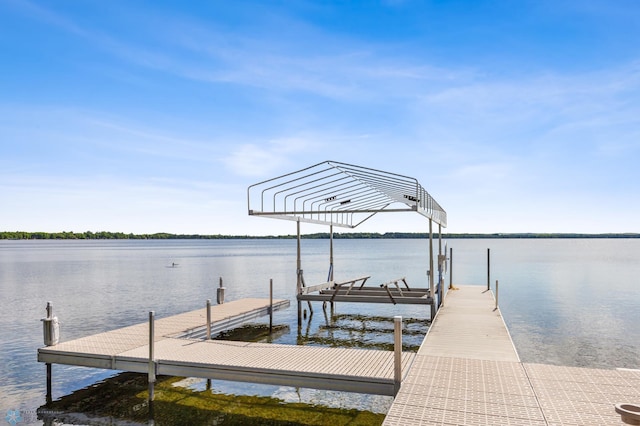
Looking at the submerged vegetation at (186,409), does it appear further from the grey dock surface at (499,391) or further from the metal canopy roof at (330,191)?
the metal canopy roof at (330,191)

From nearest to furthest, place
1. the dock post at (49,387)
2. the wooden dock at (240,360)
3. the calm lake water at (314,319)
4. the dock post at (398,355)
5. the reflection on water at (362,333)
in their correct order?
the dock post at (398,355), the wooden dock at (240,360), the dock post at (49,387), the calm lake water at (314,319), the reflection on water at (362,333)

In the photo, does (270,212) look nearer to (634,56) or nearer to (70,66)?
(70,66)

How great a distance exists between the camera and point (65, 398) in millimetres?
9719

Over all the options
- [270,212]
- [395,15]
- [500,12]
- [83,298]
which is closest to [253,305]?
[270,212]

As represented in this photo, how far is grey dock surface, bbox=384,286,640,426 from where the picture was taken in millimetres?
5227

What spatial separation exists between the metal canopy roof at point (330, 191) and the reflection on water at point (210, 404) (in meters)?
5.00

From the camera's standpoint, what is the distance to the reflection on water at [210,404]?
8391 millimetres

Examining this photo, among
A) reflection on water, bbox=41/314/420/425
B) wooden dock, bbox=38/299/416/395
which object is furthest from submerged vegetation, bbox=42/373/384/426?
wooden dock, bbox=38/299/416/395

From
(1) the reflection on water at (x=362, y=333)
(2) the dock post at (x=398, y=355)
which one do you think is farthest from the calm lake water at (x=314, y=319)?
(2) the dock post at (x=398, y=355)

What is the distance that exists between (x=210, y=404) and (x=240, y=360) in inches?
53.7

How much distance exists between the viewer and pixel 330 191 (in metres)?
14.9

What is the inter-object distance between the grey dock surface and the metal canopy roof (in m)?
4.44

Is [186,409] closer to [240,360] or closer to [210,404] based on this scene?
[210,404]

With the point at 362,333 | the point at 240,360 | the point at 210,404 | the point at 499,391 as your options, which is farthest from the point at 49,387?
the point at 362,333
